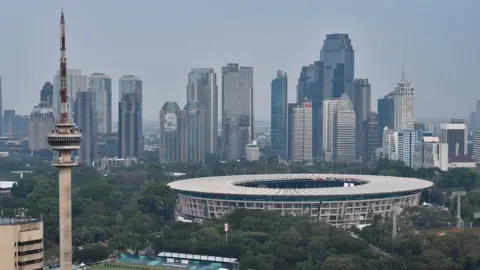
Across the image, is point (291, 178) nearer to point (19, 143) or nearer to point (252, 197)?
point (252, 197)

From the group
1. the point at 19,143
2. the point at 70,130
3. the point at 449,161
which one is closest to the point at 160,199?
the point at 70,130

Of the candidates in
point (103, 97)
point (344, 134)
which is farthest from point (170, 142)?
point (103, 97)

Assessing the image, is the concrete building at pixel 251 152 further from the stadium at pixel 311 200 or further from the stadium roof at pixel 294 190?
the stadium at pixel 311 200

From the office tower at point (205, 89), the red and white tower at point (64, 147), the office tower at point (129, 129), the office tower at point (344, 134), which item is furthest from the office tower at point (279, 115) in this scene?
the red and white tower at point (64, 147)

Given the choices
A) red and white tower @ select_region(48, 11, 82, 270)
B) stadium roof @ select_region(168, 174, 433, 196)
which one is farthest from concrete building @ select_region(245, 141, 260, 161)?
red and white tower @ select_region(48, 11, 82, 270)

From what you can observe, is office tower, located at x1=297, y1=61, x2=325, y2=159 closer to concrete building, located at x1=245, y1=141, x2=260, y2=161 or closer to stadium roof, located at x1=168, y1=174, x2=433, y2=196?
concrete building, located at x1=245, y1=141, x2=260, y2=161

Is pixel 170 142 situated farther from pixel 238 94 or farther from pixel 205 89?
pixel 238 94
